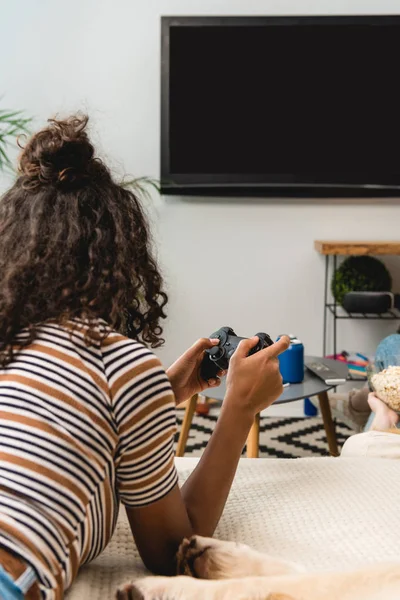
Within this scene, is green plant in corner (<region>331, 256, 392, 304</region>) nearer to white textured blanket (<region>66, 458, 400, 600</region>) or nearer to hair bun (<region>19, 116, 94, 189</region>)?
white textured blanket (<region>66, 458, 400, 600</region>)

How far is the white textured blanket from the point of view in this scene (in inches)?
36.6

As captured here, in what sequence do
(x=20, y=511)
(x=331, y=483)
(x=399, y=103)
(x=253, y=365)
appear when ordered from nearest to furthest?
(x=20, y=511) → (x=253, y=365) → (x=331, y=483) → (x=399, y=103)

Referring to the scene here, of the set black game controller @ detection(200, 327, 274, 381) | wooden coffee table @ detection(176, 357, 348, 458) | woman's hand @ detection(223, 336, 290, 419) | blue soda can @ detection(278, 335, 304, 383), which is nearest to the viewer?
woman's hand @ detection(223, 336, 290, 419)

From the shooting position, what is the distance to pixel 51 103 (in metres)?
3.54

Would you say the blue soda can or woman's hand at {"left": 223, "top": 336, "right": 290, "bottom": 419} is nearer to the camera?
woman's hand at {"left": 223, "top": 336, "right": 290, "bottom": 419}

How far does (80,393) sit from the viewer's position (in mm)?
806

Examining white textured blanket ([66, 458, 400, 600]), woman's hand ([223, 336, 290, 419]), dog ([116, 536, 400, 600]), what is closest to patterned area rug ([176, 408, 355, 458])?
white textured blanket ([66, 458, 400, 600])

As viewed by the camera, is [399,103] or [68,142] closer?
[68,142]

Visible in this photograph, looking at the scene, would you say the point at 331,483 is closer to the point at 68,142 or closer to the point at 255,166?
the point at 68,142

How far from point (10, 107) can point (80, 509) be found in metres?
3.07

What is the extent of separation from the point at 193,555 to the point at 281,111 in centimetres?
294

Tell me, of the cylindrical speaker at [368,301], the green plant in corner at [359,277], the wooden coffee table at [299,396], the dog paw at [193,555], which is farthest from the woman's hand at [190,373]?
the green plant in corner at [359,277]

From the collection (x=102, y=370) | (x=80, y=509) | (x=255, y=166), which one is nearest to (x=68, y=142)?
(x=102, y=370)

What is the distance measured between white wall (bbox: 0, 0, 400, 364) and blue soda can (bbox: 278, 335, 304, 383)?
4.03ft
